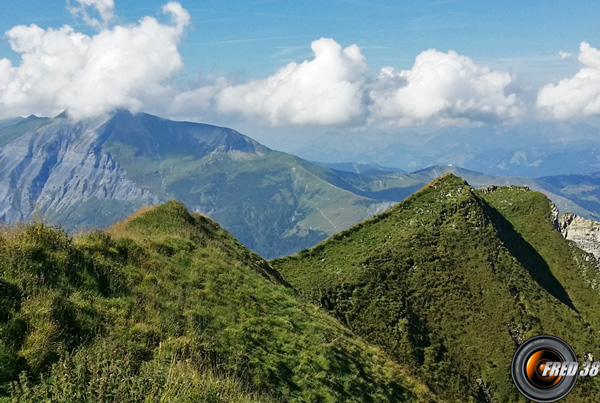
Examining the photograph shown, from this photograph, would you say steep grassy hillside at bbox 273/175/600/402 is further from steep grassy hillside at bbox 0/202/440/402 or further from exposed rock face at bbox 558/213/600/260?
steep grassy hillside at bbox 0/202/440/402

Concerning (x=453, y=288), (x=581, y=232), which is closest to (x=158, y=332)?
(x=453, y=288)

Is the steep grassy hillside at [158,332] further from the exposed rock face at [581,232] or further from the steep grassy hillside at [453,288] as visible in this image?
the exposed rock face at [581,232]

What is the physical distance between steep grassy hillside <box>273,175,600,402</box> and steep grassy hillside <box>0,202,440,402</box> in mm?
17580

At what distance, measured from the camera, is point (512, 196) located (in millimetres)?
78812

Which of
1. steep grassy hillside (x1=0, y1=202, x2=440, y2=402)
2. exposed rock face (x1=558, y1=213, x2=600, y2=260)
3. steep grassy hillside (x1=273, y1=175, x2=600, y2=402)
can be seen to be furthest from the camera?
exposed rock face (x1=558, y1=213, x2=600, y2=260)

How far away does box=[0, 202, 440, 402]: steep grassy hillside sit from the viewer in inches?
354

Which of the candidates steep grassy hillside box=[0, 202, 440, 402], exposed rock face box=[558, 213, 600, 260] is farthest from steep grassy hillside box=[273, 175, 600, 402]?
steep grassy hillside box=[0, 202, 440, 402]

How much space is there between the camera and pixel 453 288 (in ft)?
153

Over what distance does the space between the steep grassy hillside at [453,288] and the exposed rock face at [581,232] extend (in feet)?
28.6

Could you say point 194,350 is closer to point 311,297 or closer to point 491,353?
point 311,297

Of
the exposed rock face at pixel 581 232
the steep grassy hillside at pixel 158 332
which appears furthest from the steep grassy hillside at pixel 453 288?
the steep grassy hillside at pixel 158 332

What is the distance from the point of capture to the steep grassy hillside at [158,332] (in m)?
9.00

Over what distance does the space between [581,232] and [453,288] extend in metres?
44.7

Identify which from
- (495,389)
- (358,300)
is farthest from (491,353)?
(358,300)
